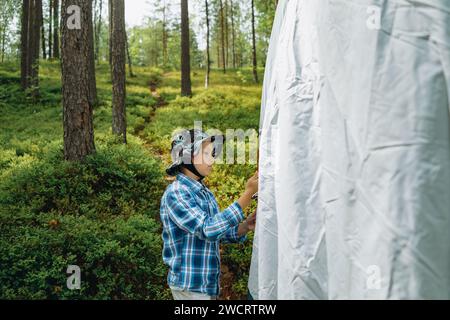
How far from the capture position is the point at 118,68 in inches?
501

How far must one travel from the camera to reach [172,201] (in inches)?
113

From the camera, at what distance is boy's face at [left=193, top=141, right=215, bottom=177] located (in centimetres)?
309

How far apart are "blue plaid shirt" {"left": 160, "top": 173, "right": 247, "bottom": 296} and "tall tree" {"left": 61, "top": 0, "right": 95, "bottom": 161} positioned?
5.96 metres

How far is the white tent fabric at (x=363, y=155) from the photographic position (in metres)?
1.72

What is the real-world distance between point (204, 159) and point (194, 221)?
1.96 feet

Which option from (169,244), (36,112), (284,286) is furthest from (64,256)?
(36,112)

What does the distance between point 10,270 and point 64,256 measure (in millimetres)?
698

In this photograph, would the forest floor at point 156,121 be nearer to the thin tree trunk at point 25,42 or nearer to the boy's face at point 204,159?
the thin tree trunk at point 25,42

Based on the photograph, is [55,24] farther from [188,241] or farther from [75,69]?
[188,241]

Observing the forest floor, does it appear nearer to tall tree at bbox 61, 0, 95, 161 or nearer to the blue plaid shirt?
Result: tall tree at bbox 61, 0, 95, 161

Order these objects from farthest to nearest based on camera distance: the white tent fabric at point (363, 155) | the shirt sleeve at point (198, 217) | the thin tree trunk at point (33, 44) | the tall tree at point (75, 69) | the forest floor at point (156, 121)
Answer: the thin tree trunk at point (33, 44) < the forest floor at point (156, 121) < the tall tree at point (75, 69) < the shirt sleeve at point (198, 217) < the white tent fabric at point (363, 155)

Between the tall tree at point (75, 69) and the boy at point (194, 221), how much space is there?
576cm

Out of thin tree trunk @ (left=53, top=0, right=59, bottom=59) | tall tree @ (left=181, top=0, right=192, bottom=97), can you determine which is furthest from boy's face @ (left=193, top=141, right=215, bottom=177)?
thin tree trunk @ (left=53, top=0, right=59, bottom=59)

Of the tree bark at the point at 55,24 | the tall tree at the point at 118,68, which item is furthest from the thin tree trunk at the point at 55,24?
the tall tree at the point at 118,68
